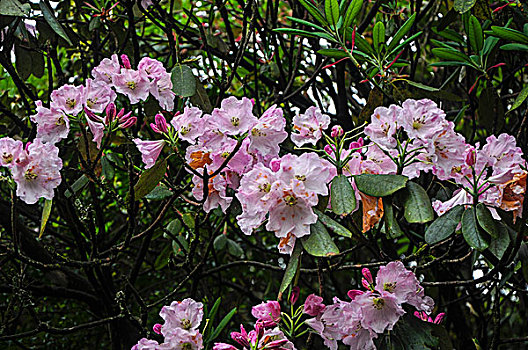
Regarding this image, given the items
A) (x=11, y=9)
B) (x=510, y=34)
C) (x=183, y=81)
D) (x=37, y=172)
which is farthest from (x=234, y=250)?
(x=510, y=34)

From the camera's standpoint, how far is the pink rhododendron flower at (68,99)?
1260mm

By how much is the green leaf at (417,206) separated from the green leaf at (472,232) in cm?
10

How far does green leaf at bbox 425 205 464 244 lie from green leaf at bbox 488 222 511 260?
0.26 feet

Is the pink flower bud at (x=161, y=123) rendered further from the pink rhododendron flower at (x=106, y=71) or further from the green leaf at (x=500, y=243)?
the green leaf at (x=500, y=243)

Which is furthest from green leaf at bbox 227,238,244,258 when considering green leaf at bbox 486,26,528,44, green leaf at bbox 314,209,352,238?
green leaf at bbox 486,26,528,44

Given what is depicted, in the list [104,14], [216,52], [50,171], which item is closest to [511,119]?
[216,52]

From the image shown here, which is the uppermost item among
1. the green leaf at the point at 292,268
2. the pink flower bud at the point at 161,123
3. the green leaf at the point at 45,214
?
the pink flower bud at the point at 161,123

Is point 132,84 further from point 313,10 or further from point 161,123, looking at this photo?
point 313,10

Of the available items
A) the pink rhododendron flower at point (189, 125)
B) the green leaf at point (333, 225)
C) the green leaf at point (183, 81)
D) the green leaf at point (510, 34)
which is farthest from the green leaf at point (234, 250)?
the green leaf at point (510, 34)

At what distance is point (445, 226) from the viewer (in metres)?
1.16

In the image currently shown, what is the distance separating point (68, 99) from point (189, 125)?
0.29 meters

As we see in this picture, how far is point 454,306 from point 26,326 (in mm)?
2000

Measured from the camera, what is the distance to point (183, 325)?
3.97 ft

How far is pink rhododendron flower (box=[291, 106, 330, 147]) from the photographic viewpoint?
1.32 meters
